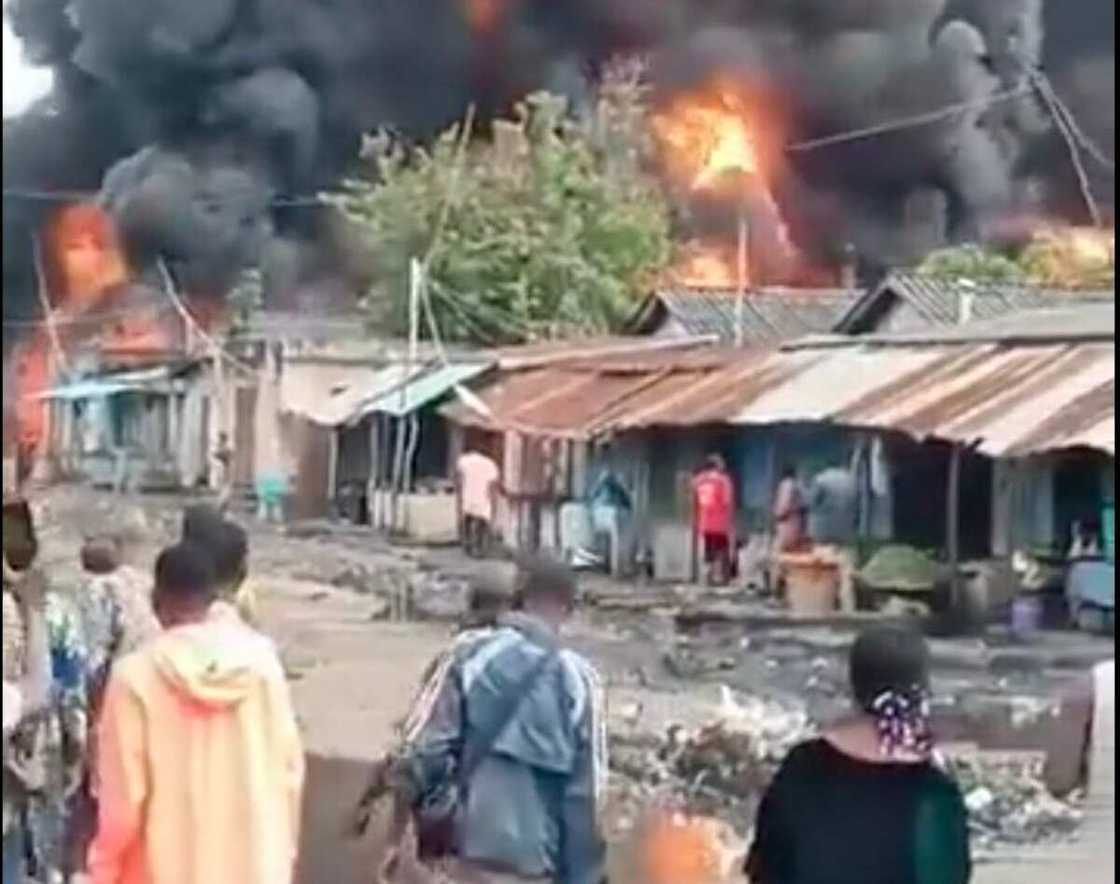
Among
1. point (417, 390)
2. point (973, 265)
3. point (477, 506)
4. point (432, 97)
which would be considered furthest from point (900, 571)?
point (432, 97)

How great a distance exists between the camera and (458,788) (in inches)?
189

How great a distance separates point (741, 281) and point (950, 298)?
470mm

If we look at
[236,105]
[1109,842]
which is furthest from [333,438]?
[1109,842]

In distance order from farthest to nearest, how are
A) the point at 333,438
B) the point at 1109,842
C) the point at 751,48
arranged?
1. the point at 333,438
2. the point at 751,48
3. the point at 1109,842

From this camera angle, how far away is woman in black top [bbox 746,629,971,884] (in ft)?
13.9

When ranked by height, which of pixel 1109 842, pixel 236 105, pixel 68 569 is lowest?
pixel 1109 842

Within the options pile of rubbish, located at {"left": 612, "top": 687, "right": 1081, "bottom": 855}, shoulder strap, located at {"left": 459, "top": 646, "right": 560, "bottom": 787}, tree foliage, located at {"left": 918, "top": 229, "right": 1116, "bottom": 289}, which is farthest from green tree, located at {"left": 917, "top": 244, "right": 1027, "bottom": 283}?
shoulder strap, located at {"left": 459, "top": 646, "right": 560, "bottom": 787}

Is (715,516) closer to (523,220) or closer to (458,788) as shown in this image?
(523,220)

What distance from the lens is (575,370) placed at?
225 inches

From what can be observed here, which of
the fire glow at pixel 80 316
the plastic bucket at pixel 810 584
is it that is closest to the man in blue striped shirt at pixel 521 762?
the plastic bucket at pixel 810 584

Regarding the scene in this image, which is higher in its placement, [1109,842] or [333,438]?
[333,438]

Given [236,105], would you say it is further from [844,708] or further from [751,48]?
[844,708]

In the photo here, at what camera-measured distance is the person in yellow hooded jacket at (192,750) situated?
15.3 feet

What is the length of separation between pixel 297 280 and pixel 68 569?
2.61 feet
